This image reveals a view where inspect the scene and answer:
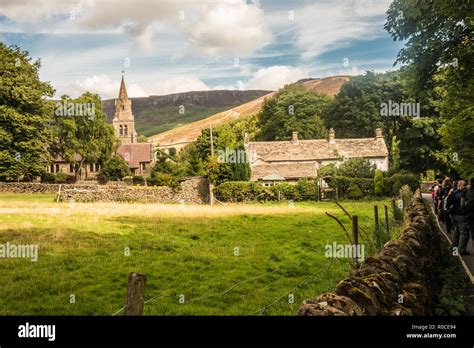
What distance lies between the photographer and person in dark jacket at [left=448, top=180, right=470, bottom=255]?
431 inches

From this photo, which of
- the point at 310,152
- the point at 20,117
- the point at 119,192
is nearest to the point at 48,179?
the point at 119,192

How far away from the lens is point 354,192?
124 feet

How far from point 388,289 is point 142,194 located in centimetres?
2823

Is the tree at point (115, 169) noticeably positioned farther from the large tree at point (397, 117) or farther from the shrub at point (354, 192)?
the shrub at point (354, 192)

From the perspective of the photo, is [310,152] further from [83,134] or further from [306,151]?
[83,134]

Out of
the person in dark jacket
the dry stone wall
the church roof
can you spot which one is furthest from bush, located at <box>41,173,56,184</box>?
the person in dark jacket

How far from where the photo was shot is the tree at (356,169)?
40.2 meters

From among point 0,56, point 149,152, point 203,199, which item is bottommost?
point 203,199

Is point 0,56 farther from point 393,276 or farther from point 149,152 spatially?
point 149,152

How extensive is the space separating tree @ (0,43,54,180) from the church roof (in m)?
22.9

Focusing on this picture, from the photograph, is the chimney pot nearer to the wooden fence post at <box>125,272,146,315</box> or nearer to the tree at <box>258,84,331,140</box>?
the tree at <box>258,84,331,140</box>

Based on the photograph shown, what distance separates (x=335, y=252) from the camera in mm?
12281

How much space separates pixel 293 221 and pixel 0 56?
14.3 m
